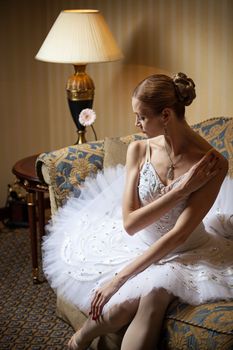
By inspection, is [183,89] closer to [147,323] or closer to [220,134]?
[220,134]

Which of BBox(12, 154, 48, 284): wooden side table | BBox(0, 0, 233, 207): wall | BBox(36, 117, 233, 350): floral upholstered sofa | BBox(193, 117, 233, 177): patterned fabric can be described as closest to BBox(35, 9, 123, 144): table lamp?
BBox(0, 0, 233, 207): wall

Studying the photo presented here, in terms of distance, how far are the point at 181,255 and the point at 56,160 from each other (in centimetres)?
81

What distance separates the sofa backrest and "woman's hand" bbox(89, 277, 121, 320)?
0.64m

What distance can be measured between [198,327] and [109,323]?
1.11 ft

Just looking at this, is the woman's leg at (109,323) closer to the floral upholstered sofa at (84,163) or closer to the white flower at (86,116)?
the floral upholstered sofa at (84,163)

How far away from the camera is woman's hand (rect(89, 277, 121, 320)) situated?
225cm

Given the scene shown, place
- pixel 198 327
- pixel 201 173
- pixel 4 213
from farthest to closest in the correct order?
pixel 4 213 → pixel 201 173 → pixel 198 327

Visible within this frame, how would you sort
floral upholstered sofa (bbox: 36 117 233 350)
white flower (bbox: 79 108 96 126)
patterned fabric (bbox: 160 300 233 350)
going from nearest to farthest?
patterned fabric (bbox: 160 300 233 350) < floral upholstered sofa (bbox: 36 117 233 350) < white flower (bbox: 79 108 96 126)

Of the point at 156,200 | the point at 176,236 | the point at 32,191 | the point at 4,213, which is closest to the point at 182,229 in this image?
the point at 176,236

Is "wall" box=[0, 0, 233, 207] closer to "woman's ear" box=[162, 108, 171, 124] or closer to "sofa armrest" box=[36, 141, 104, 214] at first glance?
"sofa armrest" box=[36, 141, 104, 214]

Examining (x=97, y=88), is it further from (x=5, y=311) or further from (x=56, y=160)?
(x=5, y=311)

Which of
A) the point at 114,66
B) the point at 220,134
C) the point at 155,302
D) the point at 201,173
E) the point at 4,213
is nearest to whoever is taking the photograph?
the point at 155,302

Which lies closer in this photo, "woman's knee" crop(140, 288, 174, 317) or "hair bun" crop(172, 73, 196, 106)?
"woman's knee" crop(140, 288, 174, 317)

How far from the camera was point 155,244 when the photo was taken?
2.29 m
